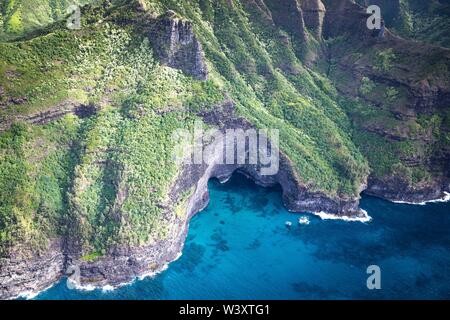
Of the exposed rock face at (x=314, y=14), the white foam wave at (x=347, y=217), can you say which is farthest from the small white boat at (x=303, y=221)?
the exposed rock face at (x=314, y=14)

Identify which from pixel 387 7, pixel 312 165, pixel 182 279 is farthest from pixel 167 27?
pixel 387 7

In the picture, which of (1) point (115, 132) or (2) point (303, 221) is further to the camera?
(2) point (303, 221)

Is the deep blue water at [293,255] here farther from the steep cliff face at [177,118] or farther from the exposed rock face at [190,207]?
the steep cliff face at [177,118]

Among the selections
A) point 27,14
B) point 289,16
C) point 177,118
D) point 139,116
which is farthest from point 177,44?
point 27,14

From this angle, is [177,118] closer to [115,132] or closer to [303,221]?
[115,132]

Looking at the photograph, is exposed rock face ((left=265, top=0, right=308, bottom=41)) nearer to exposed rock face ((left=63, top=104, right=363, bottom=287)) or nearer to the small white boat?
exposed rock face ((left=63, top=104, right=363, bottom=287))

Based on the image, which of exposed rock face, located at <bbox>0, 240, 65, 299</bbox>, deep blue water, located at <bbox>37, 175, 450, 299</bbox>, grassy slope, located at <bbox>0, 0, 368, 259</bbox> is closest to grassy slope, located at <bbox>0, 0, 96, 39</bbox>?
grassy slope, located at <bbox>0, 0, 368, 259</bbox>

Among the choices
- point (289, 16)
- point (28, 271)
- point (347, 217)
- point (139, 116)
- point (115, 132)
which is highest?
point (289, 16)
